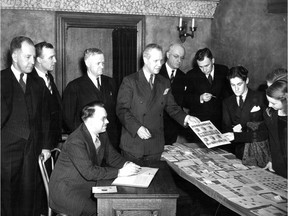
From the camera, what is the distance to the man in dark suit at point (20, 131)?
420 cm

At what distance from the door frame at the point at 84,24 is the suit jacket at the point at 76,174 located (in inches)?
112

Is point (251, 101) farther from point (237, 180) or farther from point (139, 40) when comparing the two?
point (139, 40)

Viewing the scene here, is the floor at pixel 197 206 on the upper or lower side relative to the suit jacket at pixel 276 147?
lower

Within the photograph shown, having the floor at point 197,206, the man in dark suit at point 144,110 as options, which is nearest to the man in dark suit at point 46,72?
the man in dark suit at point 144,110

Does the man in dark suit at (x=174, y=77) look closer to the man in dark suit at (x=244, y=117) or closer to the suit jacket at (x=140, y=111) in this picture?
the suit jacket at (x=140, y=111)

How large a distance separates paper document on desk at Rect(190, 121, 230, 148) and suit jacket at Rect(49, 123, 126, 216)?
3.40ft

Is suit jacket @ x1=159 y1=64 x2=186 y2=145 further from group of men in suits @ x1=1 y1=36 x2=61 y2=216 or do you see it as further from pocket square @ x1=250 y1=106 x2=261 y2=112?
group of men in suits @ x1=1 y1=36 x2=61 y2=216

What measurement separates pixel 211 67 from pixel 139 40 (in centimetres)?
164

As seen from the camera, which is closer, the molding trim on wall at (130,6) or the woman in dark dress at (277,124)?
the woman in dark dress at (277,124)

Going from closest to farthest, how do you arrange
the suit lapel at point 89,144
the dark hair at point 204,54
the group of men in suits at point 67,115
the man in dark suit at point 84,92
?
the suit lapel at point 89,144 → the group of men in suits at point 67,115 → the man in dark suit at point 84,92 → the dark hair at point 204,54

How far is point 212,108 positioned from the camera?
18.0 ft

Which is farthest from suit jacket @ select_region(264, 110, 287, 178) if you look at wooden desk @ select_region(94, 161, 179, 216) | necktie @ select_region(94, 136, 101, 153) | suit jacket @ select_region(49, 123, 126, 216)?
necktie @ select_region(94, 136, 101, 153)

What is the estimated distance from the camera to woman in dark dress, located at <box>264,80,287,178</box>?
3459mm

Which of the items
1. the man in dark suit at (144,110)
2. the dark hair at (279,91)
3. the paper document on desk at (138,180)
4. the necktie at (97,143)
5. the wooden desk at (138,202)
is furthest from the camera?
the man in dark suit at (144,110)
